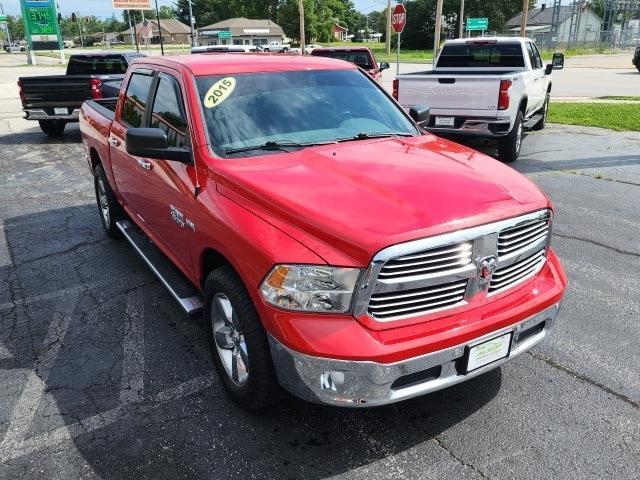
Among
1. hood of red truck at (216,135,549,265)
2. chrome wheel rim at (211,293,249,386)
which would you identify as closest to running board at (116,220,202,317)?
chrome wheel rim at (211,293,249,386)

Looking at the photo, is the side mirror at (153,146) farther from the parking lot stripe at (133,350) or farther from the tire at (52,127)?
the tire at (52,127)

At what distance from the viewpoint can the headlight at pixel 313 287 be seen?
8.05ft

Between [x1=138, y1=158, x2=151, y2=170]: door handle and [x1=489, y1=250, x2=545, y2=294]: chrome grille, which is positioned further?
[x1=138, y1=158, x2=151, y2=170]: door handle

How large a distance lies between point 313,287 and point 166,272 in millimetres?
2030

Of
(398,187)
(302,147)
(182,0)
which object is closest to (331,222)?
(398,187)

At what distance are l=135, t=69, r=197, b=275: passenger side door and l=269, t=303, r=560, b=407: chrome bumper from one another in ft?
4.08

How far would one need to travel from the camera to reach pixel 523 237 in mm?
2871

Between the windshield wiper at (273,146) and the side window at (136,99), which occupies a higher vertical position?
the side window at (136,99)

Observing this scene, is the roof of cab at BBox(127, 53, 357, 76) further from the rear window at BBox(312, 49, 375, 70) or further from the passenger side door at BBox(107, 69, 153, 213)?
the rear window at BBox(312, 49, 375, 70)

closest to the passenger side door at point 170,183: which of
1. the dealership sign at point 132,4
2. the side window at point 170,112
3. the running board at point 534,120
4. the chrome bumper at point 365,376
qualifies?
the side window at point 170,112

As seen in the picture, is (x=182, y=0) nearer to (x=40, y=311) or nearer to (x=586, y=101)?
(x=586, y=101)

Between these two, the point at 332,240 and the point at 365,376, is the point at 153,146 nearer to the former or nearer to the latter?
the point at 332,240

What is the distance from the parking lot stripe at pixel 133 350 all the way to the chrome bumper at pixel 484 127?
6192mm

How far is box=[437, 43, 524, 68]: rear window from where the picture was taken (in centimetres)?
1120
